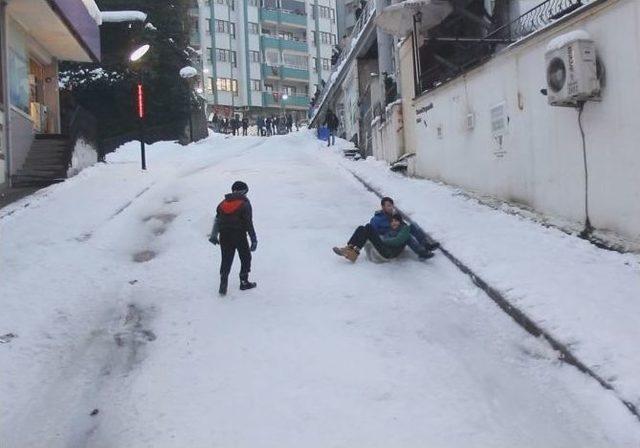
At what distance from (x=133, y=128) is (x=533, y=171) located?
79.9 ft

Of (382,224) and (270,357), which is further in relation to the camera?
(382,224)

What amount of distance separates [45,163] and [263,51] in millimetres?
56427

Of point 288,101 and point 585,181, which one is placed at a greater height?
point 288,101

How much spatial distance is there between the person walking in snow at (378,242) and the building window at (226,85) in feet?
206

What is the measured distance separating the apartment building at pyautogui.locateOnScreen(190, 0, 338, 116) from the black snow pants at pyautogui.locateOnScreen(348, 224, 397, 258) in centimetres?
6044

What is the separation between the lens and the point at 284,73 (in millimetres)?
73438

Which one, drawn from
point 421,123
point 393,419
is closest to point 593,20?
point 393,419

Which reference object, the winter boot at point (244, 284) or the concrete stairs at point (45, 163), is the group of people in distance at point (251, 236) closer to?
the winter boot at point (244, 284)

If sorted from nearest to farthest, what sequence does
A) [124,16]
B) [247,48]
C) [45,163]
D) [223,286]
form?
[223,286] < [45,163] < [124,16] < [247,48]

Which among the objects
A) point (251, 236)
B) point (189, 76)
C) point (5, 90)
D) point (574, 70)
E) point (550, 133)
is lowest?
point (251, 236)

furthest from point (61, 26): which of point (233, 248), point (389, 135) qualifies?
point (233, 248)

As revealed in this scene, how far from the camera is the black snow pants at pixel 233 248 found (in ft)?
26.0

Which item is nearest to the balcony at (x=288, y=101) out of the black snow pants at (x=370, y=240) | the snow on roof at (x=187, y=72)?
the snow on roof at (x=187, y=72)

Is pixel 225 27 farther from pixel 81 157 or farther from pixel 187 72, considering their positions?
pixel 81 157
